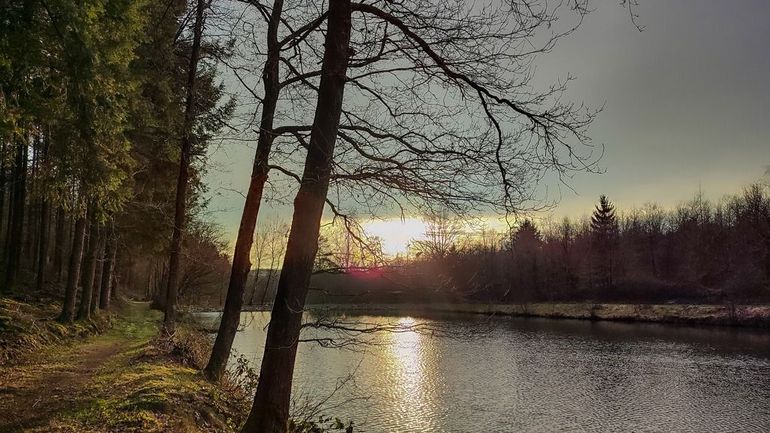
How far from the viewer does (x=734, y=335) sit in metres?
30.8

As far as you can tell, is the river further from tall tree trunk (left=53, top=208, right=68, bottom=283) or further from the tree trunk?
tall tree trunk (left=53, top=208, right=68, bottom=283)

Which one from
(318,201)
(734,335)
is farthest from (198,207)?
(734,335)

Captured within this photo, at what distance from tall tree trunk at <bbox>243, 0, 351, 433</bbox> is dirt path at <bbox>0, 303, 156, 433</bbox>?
230 centimetres

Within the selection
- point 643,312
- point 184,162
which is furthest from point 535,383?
point 643,312

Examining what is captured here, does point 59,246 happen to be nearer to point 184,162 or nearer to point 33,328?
point 184,162

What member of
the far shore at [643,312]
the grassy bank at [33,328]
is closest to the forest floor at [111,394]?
the grassy bank at [33,328]

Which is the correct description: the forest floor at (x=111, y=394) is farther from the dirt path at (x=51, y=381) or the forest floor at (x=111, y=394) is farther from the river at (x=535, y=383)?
the river at (x=535, y=383)

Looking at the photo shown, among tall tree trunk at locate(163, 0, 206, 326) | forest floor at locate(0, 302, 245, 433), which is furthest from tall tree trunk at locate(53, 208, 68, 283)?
forest floor at locate(0, 302, 245, 433)

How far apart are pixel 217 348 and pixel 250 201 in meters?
2.65

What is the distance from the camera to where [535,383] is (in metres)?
18.1

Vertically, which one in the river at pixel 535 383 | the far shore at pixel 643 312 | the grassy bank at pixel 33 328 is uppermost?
the grassy bank at pixel 33 328

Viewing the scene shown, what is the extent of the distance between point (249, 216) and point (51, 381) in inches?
143

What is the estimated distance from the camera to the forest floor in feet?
18.1

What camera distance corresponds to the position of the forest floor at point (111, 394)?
5523mm
